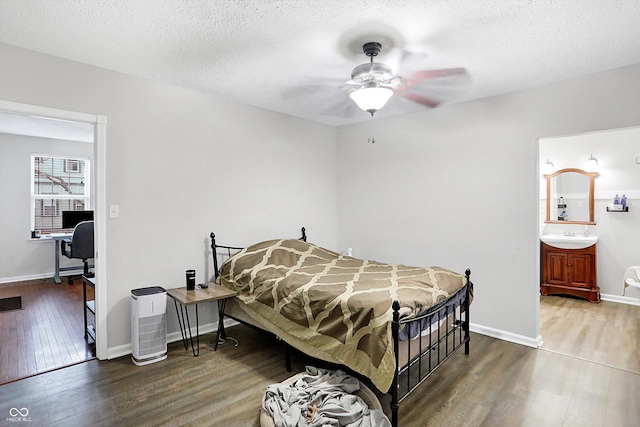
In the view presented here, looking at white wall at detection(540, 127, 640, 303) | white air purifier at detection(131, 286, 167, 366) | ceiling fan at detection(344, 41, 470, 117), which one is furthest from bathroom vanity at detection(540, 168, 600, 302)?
white air purifier at detection(131, 286, 167, 366)

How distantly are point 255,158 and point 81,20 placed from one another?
211cm

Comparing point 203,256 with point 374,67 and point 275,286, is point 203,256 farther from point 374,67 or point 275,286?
point 374,67

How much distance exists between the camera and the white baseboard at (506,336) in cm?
337

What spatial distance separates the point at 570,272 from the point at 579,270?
0.11m

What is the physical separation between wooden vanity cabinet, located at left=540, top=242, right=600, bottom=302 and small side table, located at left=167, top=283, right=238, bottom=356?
4435 millimetres

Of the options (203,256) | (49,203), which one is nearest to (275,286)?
(203,256)

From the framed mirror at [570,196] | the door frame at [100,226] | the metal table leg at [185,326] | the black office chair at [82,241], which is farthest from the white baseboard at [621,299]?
the black office chair at [82,241]

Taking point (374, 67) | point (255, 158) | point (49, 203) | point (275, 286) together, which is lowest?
point (275, 286)

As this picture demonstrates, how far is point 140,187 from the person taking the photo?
3219 mm

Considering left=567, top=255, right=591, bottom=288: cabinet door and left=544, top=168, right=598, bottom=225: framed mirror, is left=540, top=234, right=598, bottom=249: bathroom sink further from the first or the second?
left=544, top=168, right=598, bottom=225: framed mirror

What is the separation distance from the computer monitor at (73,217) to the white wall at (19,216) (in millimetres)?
401

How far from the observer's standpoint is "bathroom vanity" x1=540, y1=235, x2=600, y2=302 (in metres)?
4.77

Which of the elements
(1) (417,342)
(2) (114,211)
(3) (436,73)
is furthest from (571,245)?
(2) (114,211)

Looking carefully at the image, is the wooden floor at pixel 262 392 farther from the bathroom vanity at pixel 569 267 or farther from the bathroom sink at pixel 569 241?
the bathroom sink at pixel 569 241
